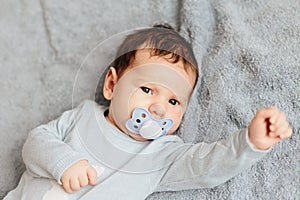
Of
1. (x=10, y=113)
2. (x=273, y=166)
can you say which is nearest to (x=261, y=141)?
(x=273, y=166)

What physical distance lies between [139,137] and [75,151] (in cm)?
12

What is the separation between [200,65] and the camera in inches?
47.1

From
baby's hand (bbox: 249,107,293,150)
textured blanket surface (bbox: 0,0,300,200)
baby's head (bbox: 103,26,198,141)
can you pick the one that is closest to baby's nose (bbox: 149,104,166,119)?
baby's head (bbox: 103,26,198,141)

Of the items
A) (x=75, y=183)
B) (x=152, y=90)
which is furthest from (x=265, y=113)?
(x=75, y=183)

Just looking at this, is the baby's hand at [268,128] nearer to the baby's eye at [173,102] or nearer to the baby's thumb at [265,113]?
the baby's thumb at [265,113]

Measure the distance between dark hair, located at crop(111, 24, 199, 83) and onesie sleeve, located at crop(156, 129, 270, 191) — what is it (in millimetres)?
171

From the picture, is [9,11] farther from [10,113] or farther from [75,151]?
[75,151]

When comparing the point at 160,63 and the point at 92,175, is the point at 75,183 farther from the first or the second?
the point at 160,63

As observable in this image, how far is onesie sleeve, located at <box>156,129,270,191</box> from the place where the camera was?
96cm

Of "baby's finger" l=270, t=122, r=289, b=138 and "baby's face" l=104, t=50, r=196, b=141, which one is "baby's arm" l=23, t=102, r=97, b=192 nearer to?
"baby's face" l=104, t=50, r=196, b=141

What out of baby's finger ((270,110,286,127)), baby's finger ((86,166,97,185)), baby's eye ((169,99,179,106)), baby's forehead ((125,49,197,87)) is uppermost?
baby's finger ((270,110,286,127))

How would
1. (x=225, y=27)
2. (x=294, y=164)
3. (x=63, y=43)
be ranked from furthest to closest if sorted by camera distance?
(x=63, y=43) → (x=225, y=27) → (x=294, y=164)

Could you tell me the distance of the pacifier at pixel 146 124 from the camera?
1.07 metres

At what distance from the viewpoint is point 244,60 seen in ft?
3.85
